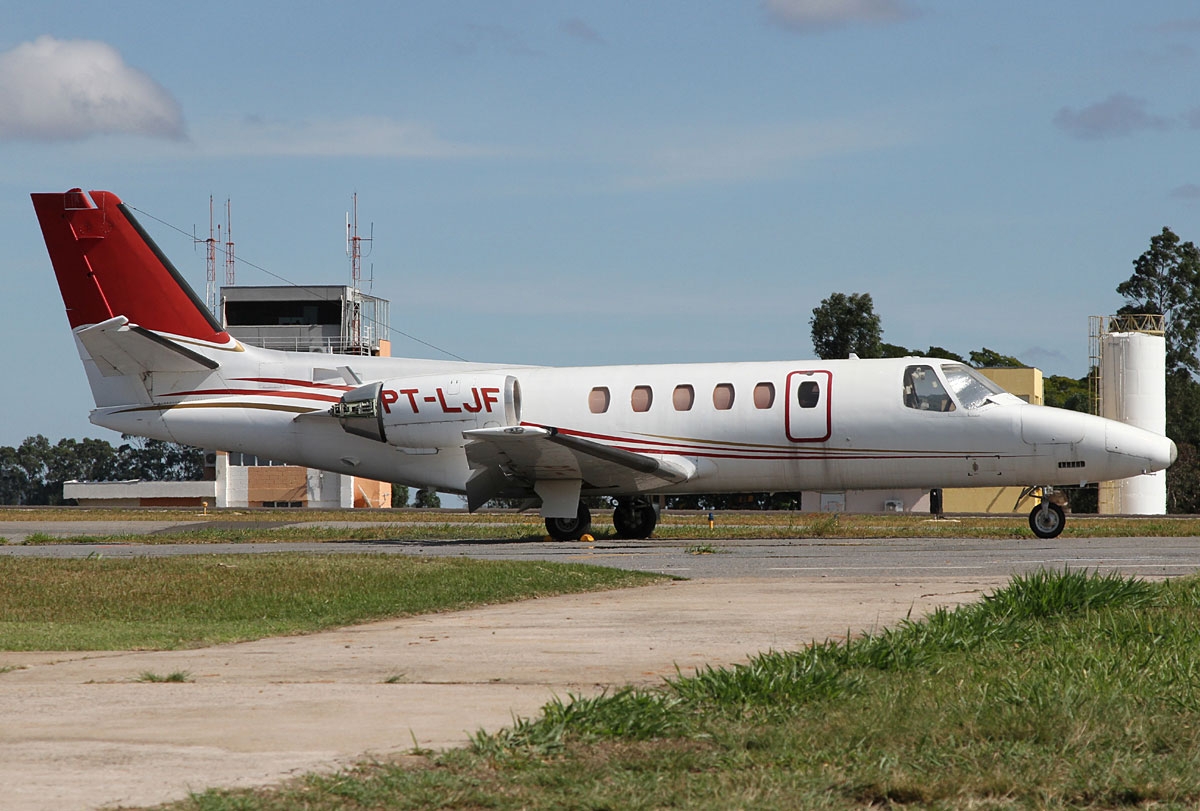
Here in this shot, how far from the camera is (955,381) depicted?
23469 millimetres

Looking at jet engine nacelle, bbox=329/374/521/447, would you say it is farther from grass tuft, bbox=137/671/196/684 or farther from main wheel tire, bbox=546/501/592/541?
grass tuft, bbox=137/671/196/684

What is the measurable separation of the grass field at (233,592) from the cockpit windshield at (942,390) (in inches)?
396

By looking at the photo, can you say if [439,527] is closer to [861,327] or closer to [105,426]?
[105,426]

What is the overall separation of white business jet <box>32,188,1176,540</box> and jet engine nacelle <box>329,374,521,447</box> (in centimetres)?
3

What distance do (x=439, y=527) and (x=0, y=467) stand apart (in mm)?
128292

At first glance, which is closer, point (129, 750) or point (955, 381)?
point (129, 750)

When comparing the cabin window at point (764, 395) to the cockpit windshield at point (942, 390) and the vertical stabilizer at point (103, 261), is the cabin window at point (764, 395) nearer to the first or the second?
the cockpit windshield at point (942, 390)

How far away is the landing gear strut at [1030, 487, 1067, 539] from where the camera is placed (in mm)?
23109

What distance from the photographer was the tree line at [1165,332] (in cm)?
7706

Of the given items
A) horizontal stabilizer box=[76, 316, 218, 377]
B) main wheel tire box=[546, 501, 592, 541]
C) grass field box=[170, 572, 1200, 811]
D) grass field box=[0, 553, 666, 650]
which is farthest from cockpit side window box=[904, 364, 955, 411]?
grass field box=[170, 572, 1200, 811]

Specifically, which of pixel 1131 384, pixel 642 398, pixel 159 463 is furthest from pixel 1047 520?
pixel 159 463

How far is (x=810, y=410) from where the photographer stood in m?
23.6

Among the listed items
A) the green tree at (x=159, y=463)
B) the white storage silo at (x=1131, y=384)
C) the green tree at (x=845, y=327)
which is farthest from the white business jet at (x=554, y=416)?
the green tree at (x=159, y=463)

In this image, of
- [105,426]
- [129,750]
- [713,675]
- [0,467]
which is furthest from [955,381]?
[0,467]
